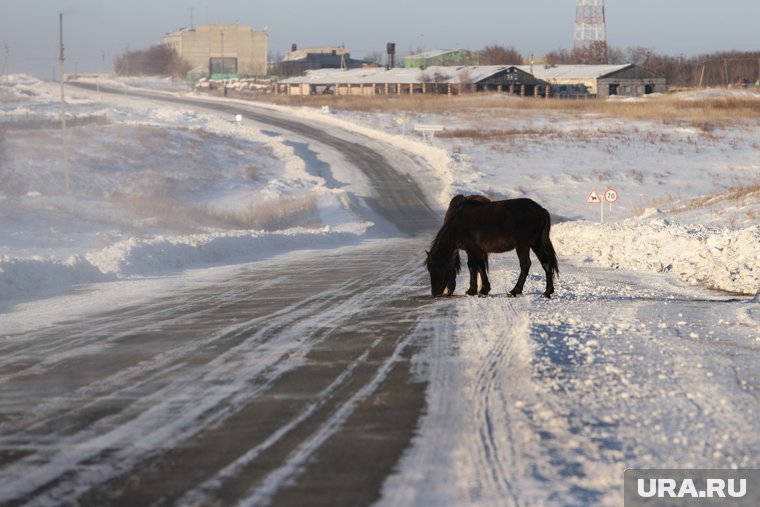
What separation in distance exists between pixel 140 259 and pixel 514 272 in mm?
8731

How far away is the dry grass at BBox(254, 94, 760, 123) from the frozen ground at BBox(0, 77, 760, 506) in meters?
14.7

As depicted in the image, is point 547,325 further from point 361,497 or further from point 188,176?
point 188,176

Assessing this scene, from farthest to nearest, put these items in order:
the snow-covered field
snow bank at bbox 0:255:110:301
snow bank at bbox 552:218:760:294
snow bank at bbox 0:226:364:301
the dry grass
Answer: the dry grass
the snow-covered field
snow bank at bbox 552:218:760:294
snow bank at bbox 0:226:364:301
snow bank at bbox 0:255:110:301

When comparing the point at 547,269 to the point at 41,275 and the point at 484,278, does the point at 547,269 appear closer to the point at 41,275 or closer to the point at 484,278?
the point at 484,278

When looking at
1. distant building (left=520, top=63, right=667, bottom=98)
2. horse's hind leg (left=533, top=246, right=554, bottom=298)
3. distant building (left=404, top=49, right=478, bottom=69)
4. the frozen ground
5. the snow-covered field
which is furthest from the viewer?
distant building (left=404, top=49, right=478, bottom=69)

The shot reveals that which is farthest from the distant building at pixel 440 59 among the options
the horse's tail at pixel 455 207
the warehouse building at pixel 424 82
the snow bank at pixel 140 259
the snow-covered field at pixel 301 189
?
the horse's tail at pixel 455 207

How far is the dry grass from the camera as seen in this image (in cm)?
8231

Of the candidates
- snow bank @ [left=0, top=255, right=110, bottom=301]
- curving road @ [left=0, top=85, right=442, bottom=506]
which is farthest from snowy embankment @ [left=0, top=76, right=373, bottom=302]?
curving road @ [left=0, top=85, right=442, bottom=506]

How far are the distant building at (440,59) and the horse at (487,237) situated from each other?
488ft

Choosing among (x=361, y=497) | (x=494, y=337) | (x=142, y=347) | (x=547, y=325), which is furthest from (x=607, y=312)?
(x=361, y=497)

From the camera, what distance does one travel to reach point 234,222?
4209cm

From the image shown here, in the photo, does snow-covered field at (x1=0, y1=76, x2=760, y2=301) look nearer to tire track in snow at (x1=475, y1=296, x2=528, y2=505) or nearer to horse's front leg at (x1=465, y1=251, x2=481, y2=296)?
horse's front leg at (x1=465, y1=251, x2=481, y2=296)

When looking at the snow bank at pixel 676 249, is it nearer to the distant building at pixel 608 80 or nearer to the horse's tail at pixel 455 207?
the horse's tail at pixel 455 207

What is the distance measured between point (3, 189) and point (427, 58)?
12433cm
